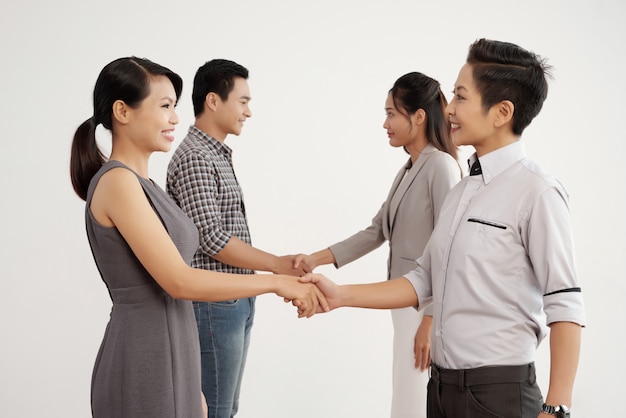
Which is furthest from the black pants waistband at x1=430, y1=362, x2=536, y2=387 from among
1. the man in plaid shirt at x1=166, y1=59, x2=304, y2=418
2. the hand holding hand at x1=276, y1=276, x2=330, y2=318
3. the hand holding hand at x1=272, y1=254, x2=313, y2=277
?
the hand holding hand at x1=272, y1=254, x2=313, y2=277

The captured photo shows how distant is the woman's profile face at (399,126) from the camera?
2975mm

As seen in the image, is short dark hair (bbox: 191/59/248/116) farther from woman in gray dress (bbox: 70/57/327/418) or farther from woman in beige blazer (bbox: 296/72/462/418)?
woman in gray dress (bbox: 70/57/327/418)

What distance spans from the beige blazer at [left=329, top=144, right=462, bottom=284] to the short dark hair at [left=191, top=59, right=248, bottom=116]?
822 millimetres

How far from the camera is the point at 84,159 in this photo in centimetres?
199

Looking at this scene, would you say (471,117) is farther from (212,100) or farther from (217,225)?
(212,100)

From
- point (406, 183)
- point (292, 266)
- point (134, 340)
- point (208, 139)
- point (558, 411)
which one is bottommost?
point (558, 411)

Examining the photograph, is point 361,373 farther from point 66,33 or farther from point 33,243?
point 66,33

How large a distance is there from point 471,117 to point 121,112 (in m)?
0.98

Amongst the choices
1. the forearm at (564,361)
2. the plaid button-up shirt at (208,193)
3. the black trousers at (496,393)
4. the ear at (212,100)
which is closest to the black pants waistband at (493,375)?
the black trousers at (496,393)

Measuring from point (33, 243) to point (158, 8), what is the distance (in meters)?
1.47

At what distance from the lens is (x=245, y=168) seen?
13.6 ft

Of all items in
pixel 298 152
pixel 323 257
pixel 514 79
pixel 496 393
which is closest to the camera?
pixel 496 393

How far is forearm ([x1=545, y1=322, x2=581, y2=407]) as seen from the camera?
1720mm

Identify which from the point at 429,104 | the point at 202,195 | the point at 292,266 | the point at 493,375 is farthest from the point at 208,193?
the point at 493,375
